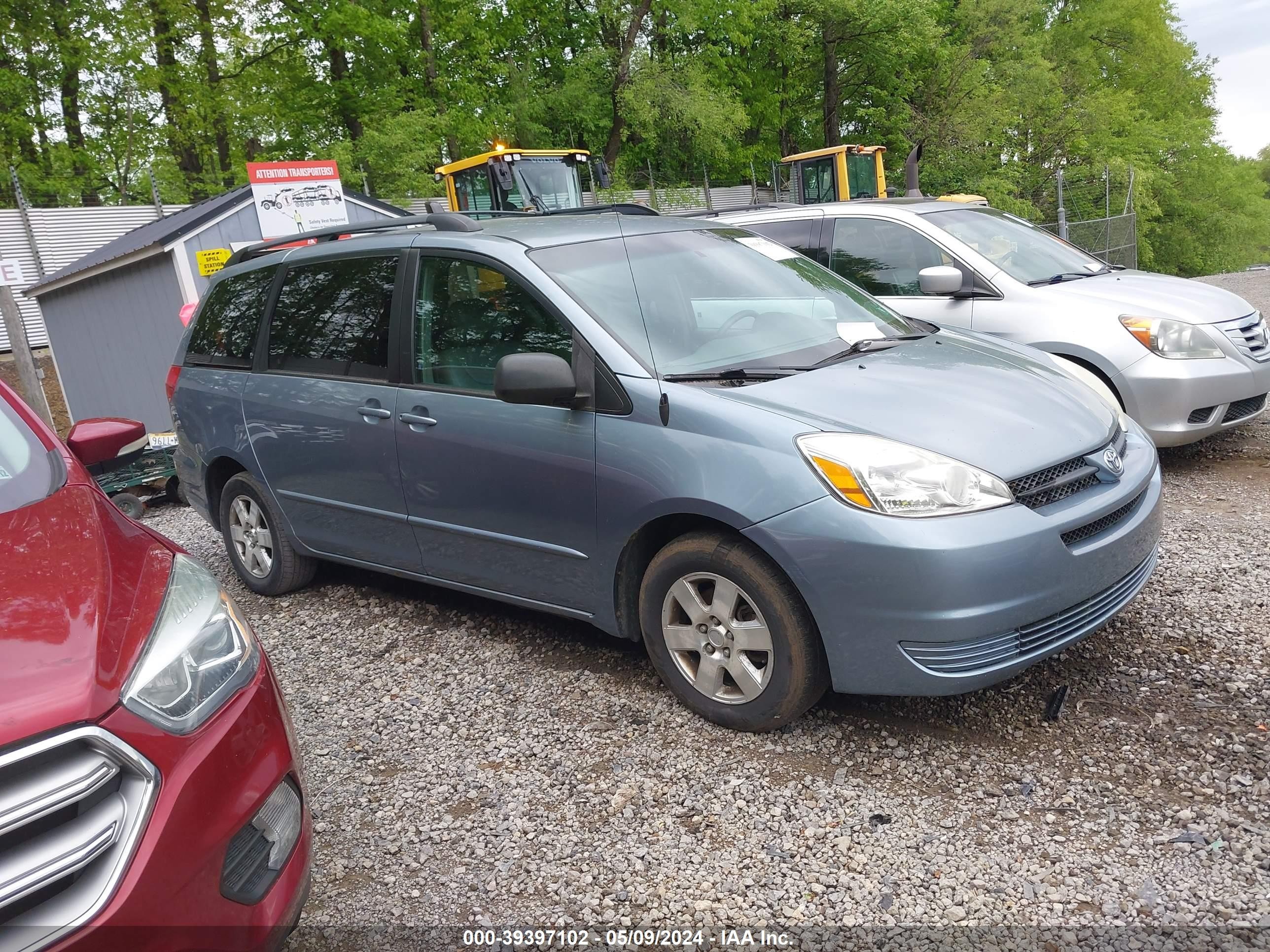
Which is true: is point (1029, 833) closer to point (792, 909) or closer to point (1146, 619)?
point (792, 909)

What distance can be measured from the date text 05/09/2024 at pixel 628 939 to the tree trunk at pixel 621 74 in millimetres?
31425

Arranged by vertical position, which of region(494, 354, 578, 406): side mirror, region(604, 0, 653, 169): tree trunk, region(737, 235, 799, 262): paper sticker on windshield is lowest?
region(494, 354, 578, 406): side mirror

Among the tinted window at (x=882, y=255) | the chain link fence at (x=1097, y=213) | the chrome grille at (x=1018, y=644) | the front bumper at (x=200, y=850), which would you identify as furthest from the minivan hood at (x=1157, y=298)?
the chain link fence at (x=1097, y=213)

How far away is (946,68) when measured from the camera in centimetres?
3362

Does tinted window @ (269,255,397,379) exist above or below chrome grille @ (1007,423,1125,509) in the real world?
above

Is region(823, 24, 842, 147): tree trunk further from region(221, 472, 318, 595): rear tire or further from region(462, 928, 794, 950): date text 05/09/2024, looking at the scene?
region(462, 928, 794, 950): date text 05/09/2024

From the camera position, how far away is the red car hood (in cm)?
172

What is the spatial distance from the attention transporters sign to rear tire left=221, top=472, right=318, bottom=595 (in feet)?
23.3

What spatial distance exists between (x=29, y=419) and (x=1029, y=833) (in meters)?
3.23

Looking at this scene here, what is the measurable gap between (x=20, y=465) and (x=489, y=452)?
1.52 metres

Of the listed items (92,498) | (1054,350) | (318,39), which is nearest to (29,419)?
(92,498)

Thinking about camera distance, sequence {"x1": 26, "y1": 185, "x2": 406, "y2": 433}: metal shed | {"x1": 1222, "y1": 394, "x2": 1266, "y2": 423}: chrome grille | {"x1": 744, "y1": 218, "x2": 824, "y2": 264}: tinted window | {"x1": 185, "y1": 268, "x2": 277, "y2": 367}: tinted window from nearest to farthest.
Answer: {"x1": 185, "y1": 268, "x2": 277, "y2": 367}: tinted window
{"x1": 1222, "y1": 394, "x2": 1266, "y2": 423}: chrome grille
{"x1": 744, "y1": 218, "x2": 824, "y2": 264}: tinted window
{"x1": 26, "y1": 185, "x2": 406, "y2": 433}: metal shed

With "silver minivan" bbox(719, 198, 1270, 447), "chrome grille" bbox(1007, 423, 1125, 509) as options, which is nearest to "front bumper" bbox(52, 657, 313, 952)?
"chrome grille" bbox(1007, 423, 1125, 509)

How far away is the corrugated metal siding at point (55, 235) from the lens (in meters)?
20.9
